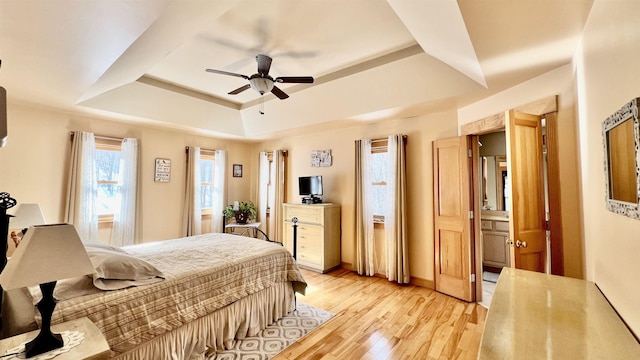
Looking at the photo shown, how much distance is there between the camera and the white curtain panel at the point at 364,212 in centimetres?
420

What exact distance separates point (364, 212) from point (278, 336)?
2.32m

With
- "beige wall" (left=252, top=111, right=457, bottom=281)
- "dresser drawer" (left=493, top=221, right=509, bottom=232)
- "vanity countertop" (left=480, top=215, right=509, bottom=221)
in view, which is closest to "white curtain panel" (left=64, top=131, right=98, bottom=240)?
"beige wall" (left=252, top=111, right=457, bottom=281)

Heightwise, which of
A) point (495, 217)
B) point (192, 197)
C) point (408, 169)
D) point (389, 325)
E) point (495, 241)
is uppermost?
point (408, 169)

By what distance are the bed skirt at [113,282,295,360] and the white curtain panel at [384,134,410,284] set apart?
174 cm

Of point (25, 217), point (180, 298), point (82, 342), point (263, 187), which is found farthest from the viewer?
point (263, 187)

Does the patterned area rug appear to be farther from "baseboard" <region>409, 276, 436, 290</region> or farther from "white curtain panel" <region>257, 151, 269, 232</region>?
"white curtain panel" <region>257, 151, 269, 232</region>

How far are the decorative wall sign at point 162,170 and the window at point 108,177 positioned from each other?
55cm

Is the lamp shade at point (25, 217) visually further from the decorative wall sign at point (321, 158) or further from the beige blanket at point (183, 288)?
the decorative wall sign at point (321, 158)

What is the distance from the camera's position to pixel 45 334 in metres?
1.25

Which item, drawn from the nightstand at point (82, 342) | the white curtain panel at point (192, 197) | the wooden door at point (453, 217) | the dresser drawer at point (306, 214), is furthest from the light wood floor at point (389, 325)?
the white curtain panel at point (192, 197)

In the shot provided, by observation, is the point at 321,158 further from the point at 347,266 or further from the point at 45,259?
the point at 45,259

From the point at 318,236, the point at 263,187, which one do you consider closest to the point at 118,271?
the point at 318,236

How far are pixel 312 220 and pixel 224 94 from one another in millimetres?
2584

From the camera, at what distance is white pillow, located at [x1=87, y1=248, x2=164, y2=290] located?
5.72 ft
